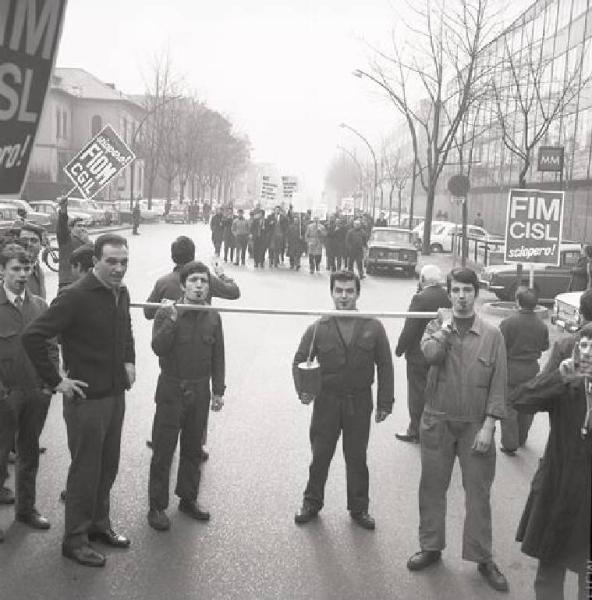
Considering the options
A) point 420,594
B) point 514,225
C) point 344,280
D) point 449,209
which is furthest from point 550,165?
point 449,209

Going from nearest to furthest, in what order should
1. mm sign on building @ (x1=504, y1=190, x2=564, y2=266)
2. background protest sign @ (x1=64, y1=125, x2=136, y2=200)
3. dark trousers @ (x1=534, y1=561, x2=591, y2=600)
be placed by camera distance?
dark trousers @ (x1=534, y1=561, x2=591, y2=600) → background protest sign @ (x1=64, y1=125, x2=136, y2=200) → mm sign on building @ (x1=504, y1=190, x2=564, y2=266)

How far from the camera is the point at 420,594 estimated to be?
455 cm

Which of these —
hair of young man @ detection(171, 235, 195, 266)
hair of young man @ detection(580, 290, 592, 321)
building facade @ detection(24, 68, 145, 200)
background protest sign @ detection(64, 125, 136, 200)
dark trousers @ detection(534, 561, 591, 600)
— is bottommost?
dark trousers @ detection(534, 561, 591, 600)

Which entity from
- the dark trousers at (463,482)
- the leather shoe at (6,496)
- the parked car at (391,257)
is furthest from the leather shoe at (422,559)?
the parked car at (391,257)

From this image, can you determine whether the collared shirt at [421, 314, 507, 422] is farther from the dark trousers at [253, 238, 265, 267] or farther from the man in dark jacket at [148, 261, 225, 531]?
the dark trousers at [253, 238, 265, 267]

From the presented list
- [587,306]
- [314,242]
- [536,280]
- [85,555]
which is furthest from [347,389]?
[314,242]

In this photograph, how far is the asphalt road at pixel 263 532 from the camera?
456 cm

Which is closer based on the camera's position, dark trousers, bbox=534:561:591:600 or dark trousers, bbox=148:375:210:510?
dark trousers, bbox=534:561:591:600

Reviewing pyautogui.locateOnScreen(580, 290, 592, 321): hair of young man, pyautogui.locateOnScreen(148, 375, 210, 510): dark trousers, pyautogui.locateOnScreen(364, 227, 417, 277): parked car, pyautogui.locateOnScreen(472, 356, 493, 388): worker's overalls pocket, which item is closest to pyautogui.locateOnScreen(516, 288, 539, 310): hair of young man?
pyautogui.locateOnScreen(472, 356, 493, 388): worker's overalls pocket

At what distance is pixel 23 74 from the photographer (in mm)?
2555

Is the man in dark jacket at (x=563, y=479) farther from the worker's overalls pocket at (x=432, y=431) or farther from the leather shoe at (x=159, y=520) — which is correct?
the leather shoe at (x=159, y=520)

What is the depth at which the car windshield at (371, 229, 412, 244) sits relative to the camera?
26.3 m

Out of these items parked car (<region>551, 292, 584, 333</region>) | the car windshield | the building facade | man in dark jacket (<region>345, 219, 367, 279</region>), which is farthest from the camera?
the building facade

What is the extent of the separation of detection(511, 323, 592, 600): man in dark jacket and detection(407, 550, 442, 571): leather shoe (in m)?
0.89
